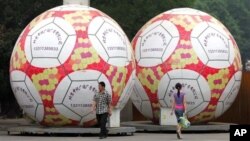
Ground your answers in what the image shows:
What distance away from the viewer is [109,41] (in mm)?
19219

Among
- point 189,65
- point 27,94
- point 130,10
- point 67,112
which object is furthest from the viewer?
point 130,10

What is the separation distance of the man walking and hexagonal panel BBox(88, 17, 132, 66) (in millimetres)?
1163

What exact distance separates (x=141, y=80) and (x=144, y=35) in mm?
1357

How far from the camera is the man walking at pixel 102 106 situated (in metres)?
18.2

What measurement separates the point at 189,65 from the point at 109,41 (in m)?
2.85

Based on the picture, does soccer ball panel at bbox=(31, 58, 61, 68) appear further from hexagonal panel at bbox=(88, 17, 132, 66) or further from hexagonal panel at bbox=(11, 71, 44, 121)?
hexagonal panel at bbox=(88, 17, 132, 66)

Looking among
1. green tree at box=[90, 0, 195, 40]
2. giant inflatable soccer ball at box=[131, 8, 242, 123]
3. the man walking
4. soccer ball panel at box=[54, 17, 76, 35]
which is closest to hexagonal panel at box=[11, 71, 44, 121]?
soccer ball panel at box=[54, 17, 76, 35]

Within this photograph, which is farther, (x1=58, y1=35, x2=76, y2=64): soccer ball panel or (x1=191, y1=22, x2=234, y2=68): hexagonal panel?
(x1=191, y1=22, x2=234, y2=68): hexagonal panel

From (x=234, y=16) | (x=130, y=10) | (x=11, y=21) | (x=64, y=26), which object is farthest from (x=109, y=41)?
(x=234, y=16)

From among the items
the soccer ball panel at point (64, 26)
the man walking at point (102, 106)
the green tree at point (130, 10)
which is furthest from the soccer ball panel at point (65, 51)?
the green tree at point (130, 10)

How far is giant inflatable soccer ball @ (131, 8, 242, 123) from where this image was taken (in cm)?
2097

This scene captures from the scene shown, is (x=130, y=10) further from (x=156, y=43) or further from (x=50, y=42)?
(x=50, y=42)

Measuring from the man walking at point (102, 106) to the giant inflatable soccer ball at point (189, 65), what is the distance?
3362 mm

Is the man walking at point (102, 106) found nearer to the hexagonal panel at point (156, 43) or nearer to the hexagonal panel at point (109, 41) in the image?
the hexagonal panel at point (109, 41)
